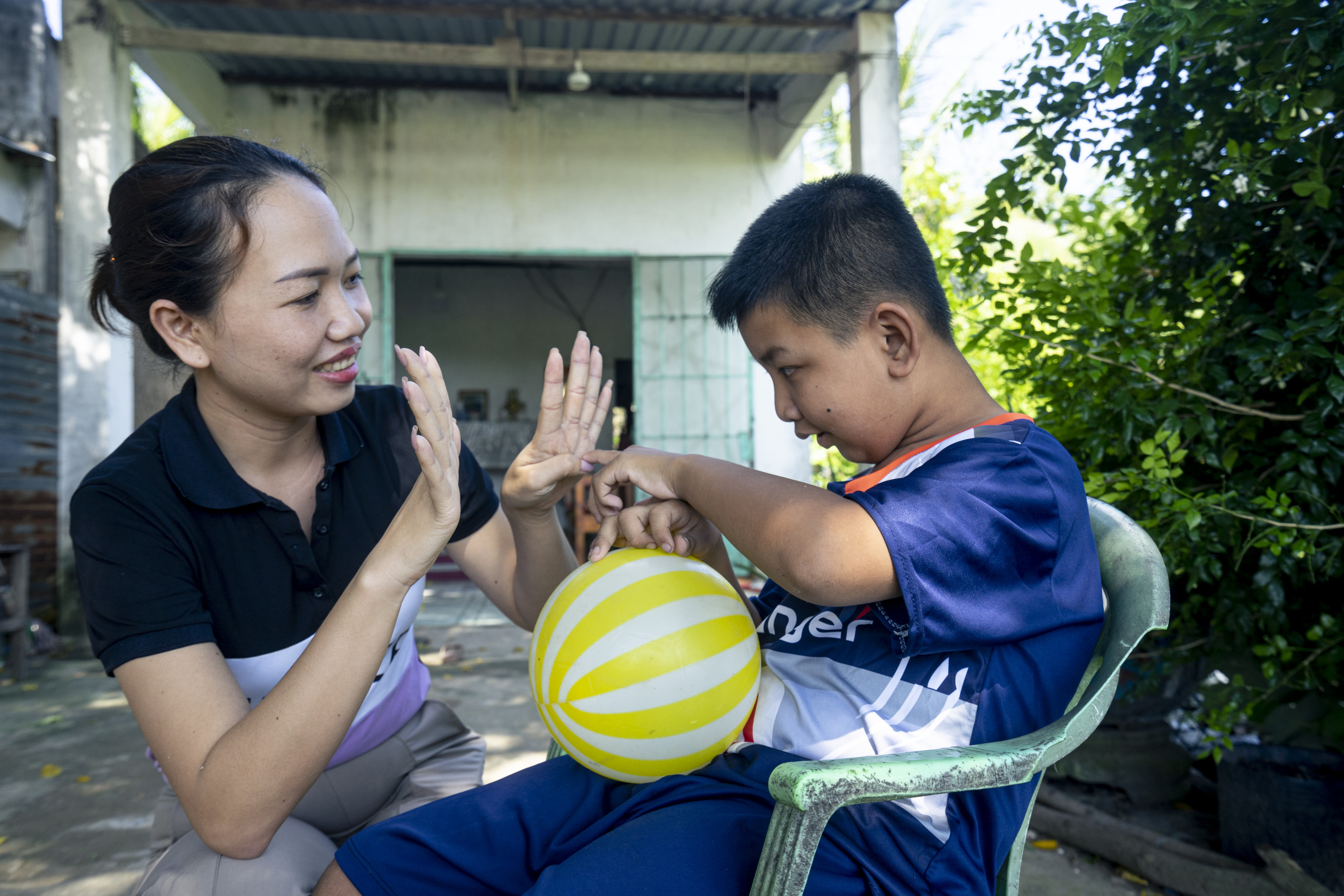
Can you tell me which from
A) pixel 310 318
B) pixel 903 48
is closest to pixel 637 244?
pixel 903 48

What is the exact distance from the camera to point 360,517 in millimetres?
1759

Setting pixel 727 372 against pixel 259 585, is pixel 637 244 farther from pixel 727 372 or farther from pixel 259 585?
pixel 259 585

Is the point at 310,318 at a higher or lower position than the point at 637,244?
lower

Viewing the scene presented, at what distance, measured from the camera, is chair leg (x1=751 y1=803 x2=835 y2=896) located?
100 cm

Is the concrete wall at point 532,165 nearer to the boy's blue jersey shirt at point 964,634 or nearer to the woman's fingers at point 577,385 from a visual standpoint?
the woman's fingers at point 577,385

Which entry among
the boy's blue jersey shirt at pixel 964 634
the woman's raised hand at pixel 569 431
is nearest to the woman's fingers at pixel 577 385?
the woman's raised hand at pixel 569 431

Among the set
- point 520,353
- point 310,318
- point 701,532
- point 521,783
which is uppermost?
point 520,353

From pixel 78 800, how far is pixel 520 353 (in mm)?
9975

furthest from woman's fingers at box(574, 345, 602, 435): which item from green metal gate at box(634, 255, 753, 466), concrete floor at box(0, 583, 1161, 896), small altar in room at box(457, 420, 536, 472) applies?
small altar in room at box(457, 420, 536, 472)

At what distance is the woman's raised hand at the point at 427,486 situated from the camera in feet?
4.06

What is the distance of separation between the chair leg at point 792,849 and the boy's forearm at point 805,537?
28 cm

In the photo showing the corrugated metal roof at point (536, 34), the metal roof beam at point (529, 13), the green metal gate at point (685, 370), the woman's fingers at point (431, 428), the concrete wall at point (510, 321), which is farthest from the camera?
the concrete wall at point (510, 321)

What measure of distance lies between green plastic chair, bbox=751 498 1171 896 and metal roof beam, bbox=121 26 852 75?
6046mm

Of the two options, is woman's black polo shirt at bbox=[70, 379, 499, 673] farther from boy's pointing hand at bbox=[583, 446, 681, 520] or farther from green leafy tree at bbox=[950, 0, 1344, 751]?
green leafy tree at bbox=[950, 0, 1344, 751]
